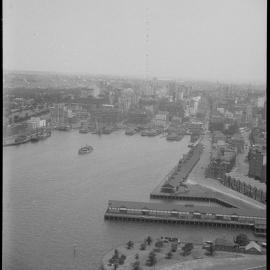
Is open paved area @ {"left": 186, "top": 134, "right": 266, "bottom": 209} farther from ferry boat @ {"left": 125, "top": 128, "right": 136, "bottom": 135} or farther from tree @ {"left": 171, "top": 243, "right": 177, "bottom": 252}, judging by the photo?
tree @ {"left": 171, "top": 243, "right": 177, "bottom": 252}

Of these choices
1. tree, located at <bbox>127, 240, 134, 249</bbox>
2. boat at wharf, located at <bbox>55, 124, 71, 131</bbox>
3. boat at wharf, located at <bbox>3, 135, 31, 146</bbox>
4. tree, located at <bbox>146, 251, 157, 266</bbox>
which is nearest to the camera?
boat at wharf, located at <bbox>3, 135, 31, 146</bbox>

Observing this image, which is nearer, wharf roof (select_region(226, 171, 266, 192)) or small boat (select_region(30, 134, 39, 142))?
wharf roof (select_region(226, 171, 266, 192))

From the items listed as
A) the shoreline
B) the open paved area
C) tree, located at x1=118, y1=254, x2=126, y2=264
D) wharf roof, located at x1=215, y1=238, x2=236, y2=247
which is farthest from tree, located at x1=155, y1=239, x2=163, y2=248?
the open paved area

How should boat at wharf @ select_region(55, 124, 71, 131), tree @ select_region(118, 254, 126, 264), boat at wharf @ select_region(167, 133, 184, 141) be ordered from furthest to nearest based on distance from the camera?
boat at wharf @ select_region(167, 133, 184, 141) < boat at wharf @ select_region(55, 124, 71, 131) < tree @ select_region(118, 254, 126, 264)

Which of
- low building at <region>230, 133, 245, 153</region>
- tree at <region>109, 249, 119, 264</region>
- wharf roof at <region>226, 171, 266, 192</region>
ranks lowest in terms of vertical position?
tree at <region>109, 249, 119, 264</region>

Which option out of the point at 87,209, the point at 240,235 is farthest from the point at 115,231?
the point at 240,235

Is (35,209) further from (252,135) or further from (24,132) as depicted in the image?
(252,135)

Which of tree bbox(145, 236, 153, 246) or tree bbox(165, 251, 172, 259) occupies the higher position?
tree bbox(165, 251, 172, 259)
